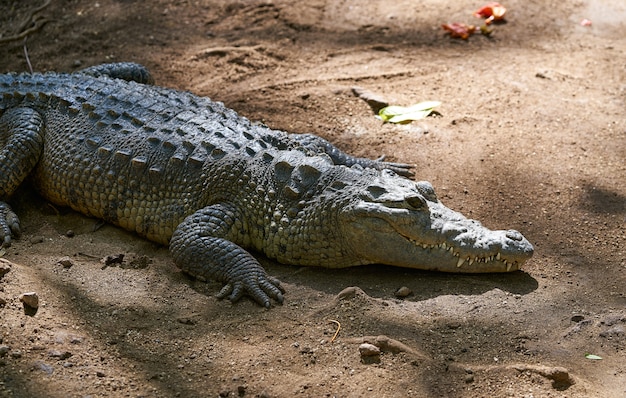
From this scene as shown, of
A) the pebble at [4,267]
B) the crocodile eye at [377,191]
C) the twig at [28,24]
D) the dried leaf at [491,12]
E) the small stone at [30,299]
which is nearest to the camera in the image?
the small stone at [30,299]

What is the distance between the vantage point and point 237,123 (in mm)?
5711

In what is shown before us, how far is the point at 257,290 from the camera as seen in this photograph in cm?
463

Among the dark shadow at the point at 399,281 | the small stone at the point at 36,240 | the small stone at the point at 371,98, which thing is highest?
the small stone at the point at 371,98

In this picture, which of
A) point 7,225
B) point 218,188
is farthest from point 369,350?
point 7,225

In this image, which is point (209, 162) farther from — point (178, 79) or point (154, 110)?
point (178, 79)

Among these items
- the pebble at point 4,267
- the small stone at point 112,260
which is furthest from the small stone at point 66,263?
the pebble at point 4,267

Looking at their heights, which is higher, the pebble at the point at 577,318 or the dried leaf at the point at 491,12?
the dried leaf at the point at 491,12

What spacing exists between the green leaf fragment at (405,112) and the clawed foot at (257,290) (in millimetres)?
2519

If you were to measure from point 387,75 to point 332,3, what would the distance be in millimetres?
1763

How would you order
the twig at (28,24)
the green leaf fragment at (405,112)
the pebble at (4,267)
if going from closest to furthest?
the pebble at (4,267) → the green leaf fragment at (405,112) → the twig at (28,24)

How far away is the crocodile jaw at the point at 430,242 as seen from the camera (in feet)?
15.4

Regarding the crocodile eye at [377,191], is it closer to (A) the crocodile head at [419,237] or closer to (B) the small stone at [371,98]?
(A) the crocodile head at [419,237]

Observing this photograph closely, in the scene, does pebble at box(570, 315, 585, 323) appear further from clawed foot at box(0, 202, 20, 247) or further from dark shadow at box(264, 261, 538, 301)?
clawed foot at box(0, 202, 20, 247)

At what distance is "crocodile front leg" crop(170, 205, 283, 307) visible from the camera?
467cm
